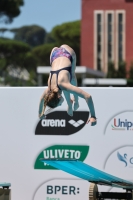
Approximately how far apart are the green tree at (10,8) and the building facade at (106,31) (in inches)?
303

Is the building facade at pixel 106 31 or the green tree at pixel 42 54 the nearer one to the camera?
the building facade at pixel 106 31

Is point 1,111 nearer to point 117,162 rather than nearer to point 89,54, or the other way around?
point 117,162

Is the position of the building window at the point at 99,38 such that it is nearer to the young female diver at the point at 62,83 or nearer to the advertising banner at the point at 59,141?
the advertising banner at the point at 59,141

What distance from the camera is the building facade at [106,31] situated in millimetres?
53344

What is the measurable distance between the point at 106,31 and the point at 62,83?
4821cm

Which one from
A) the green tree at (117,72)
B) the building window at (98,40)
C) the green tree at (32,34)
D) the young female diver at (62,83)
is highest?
the green tree at (32,34)

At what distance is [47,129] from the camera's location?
23.0 feet

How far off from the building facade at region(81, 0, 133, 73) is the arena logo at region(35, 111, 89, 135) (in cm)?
4632

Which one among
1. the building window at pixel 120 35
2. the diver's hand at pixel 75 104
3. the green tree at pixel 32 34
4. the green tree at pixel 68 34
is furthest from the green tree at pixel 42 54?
the diver's hand at pixel 75 104

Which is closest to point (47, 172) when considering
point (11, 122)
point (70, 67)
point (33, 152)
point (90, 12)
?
point (33, 152)

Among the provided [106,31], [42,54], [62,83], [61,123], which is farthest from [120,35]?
[62,83]

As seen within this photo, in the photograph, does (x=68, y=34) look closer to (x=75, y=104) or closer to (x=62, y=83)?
(x=75, y=104)

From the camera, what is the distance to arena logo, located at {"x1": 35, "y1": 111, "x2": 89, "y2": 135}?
6957 millimetres

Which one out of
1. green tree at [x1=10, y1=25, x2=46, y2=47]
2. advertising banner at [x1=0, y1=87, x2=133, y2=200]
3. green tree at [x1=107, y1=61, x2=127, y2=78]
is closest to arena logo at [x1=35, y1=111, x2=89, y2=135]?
advertising banner at [x1=0, y1=87, x2=133, y2=200]
